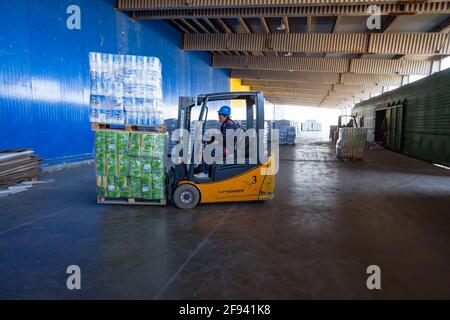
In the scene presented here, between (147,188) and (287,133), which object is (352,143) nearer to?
(147,188)

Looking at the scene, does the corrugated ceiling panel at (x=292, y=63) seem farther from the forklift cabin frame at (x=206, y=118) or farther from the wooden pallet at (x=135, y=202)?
the wooden pallet at (x=135, y=202)

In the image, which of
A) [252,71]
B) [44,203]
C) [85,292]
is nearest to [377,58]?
[252,71]

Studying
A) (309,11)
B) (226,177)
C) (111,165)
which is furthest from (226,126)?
(309,11)

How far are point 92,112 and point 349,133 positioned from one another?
10669 mm

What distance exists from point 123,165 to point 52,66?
4874mm

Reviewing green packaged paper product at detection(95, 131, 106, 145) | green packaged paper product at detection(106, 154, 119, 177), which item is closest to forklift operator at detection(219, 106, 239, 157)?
green packaged paper product at detection(106, 154, 119, 177)

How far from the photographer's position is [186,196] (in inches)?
213

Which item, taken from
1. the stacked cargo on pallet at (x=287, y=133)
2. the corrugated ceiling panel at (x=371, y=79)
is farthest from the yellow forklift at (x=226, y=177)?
the stacked cargo on pallet at (x=287, y=133)

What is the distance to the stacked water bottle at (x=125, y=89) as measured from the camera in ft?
17.3

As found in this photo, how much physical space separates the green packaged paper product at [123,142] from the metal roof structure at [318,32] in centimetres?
607

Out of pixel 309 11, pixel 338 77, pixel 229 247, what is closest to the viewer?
pixel 229 247

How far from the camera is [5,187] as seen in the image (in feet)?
21.9

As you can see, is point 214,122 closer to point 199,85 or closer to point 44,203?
point 199,85
